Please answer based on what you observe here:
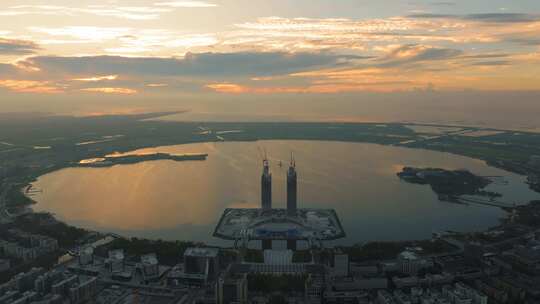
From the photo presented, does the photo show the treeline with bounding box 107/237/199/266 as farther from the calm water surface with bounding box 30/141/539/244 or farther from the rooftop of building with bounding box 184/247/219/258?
the rooftop of building with bounding box 184/247/219/258

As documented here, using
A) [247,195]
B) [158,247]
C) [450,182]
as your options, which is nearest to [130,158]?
[247,195]

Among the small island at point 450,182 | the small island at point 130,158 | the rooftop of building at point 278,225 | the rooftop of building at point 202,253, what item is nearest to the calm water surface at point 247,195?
the rooftop of building at point 278,225

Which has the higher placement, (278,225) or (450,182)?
(450,182)

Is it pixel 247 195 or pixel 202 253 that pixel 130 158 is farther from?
pixel 202 253

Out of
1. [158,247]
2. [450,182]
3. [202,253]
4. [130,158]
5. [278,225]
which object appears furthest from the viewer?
[130,158]

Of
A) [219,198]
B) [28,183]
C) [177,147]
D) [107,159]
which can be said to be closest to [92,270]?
[219,198]

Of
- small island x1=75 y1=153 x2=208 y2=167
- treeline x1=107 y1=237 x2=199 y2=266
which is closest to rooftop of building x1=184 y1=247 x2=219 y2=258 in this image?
treeline x1=107 y1=237 x2=199 y2=266

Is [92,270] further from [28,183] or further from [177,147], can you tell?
[177,147]

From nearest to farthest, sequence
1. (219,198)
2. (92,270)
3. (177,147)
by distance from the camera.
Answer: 1. (92,270)
2. (219,198)
3. (177,147)

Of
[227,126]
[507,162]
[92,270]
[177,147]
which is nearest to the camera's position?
[92,270]
